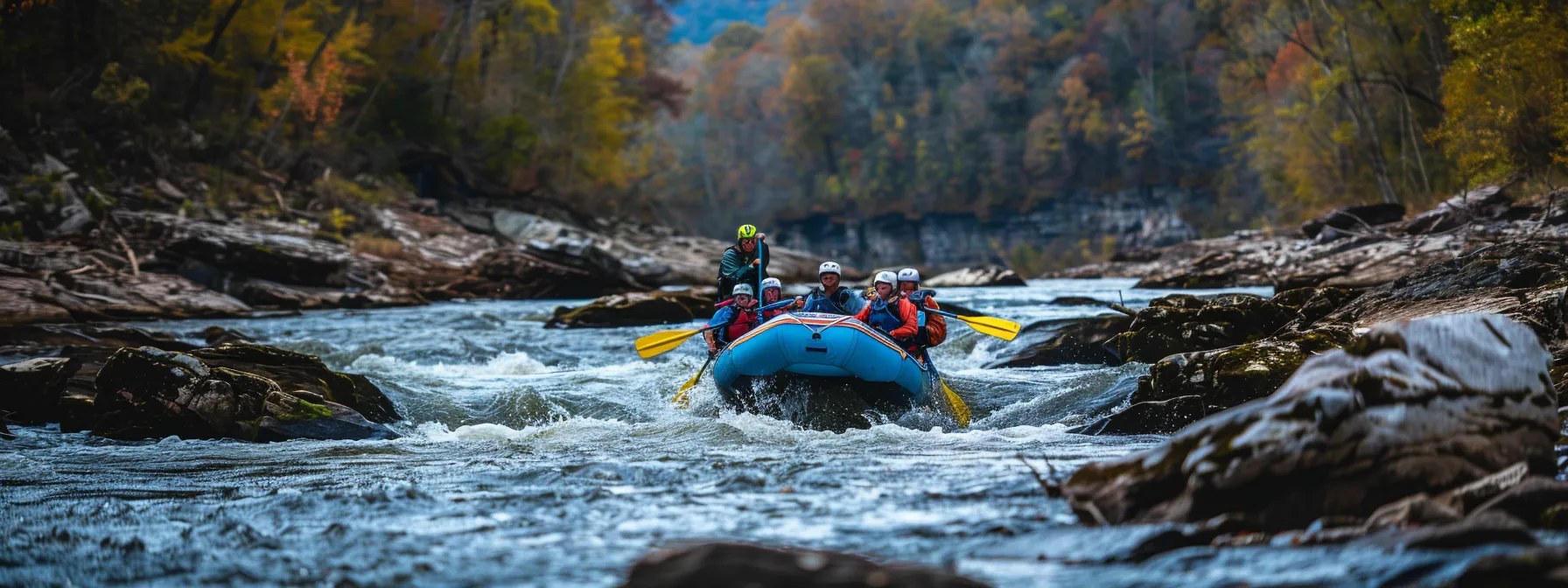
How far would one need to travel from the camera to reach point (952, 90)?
6931 centimetres

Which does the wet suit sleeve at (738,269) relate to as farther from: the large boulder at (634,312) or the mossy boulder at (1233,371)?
the large boulder at (634,312)

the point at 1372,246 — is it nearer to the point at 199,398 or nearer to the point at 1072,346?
the point at 1072,346

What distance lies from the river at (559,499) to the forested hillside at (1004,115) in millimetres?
29530

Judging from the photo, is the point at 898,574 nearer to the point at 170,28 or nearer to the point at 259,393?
the point at 259,393

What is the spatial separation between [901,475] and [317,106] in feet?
97.5

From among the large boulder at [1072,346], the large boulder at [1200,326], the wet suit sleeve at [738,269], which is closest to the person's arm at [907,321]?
the wet suit sleeve at [738,269]

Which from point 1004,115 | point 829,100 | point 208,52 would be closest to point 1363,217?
point 208,52

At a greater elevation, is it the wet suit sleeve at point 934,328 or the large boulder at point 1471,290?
the wet suit sleeve at point 934,328

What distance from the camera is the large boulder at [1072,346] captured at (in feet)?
36.0

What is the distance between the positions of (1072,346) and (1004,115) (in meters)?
58.9

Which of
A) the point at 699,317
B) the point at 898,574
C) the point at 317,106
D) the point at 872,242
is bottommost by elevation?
the point at 872,242

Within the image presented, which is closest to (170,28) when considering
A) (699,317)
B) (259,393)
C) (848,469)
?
(699,317)

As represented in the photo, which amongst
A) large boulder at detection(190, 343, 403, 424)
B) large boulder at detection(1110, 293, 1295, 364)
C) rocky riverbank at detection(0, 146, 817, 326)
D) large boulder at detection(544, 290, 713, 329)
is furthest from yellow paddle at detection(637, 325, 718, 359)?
rocky riverbank at detection(0, 146, 817, 326)

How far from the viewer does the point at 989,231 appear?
67938mm
